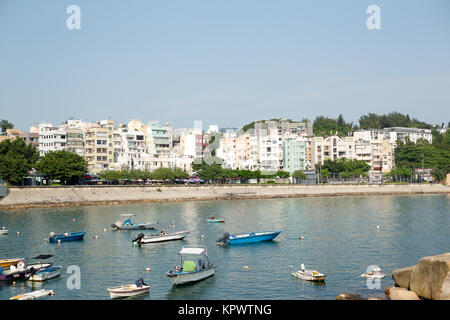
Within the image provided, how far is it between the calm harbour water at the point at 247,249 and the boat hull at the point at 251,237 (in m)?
0.81

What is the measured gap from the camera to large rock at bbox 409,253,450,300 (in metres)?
23.8

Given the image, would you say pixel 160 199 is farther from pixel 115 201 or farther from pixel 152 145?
pixel 152 145

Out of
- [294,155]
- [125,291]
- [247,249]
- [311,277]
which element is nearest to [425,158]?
[294,155]

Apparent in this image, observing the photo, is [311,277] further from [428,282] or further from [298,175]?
[298,175]

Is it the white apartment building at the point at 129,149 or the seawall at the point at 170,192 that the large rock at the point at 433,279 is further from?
the white apartment building at the point at 129,149

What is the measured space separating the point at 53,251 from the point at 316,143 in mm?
124353

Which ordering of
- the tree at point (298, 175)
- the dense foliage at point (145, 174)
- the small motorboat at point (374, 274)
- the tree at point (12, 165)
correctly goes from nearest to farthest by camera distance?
the small motorboat at point (374, 274), the tree at point (12, 165), the dense foliage at point (145, 174), the tree at point (298, 175)

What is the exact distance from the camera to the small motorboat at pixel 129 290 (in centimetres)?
2906

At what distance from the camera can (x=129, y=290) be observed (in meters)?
29.2

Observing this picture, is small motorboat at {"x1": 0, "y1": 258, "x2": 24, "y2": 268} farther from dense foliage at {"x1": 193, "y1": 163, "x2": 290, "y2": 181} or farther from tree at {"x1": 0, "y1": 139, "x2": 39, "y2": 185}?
dense foliage at {"x1": 193, "y1": 163, "x2": 290, "y2": 181}

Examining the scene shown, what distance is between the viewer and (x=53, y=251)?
45375 mm

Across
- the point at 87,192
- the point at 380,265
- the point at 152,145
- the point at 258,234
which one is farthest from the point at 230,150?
the point at 380,265

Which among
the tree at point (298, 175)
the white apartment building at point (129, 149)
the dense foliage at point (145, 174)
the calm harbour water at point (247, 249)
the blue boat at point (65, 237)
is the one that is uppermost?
the white apartment building at point (129, 149)

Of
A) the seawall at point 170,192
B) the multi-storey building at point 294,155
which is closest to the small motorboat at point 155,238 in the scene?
the seawall at point 170,192
